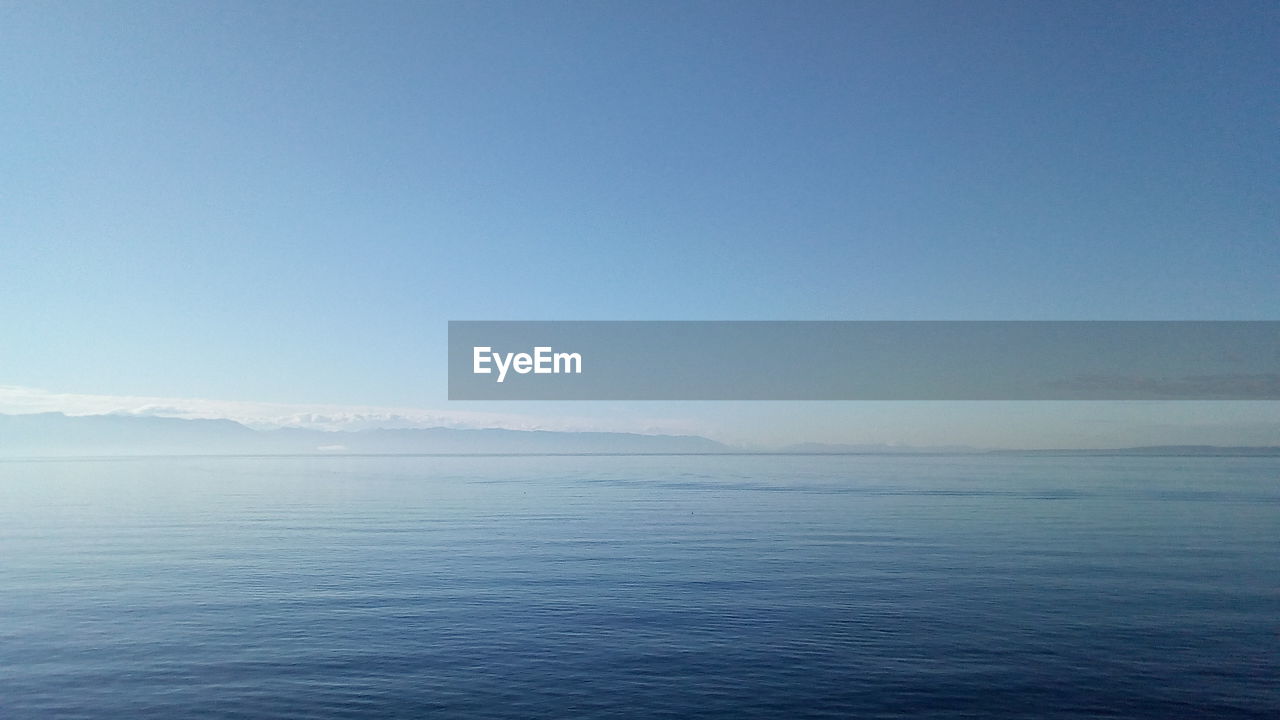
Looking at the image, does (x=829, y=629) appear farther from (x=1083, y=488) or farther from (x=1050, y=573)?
(x=1083, y=488)

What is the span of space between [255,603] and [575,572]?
18.0 metres

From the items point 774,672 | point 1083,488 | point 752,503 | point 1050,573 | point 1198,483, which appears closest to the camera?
point 774,672

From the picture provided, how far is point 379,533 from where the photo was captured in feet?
234

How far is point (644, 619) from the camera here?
36.2m

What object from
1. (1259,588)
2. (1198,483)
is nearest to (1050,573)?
(1259,588)

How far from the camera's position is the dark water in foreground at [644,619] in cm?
2614

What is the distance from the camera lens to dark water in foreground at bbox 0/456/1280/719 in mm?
26141

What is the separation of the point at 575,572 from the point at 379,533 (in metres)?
29.7

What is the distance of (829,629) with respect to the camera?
1359 inches

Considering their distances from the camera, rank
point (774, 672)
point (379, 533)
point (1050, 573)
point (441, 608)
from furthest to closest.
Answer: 1. point (379, 533)
2. point (1050, 573)
3. point (441, 608)
4. point (774, 672)

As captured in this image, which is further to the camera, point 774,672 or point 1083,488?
point 1083,488

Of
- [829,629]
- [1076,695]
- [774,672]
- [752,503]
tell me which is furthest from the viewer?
[752,503]

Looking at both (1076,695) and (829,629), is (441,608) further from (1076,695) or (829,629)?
(1076,695)

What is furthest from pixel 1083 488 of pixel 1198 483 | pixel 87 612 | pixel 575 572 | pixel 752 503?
pixel 87 612
